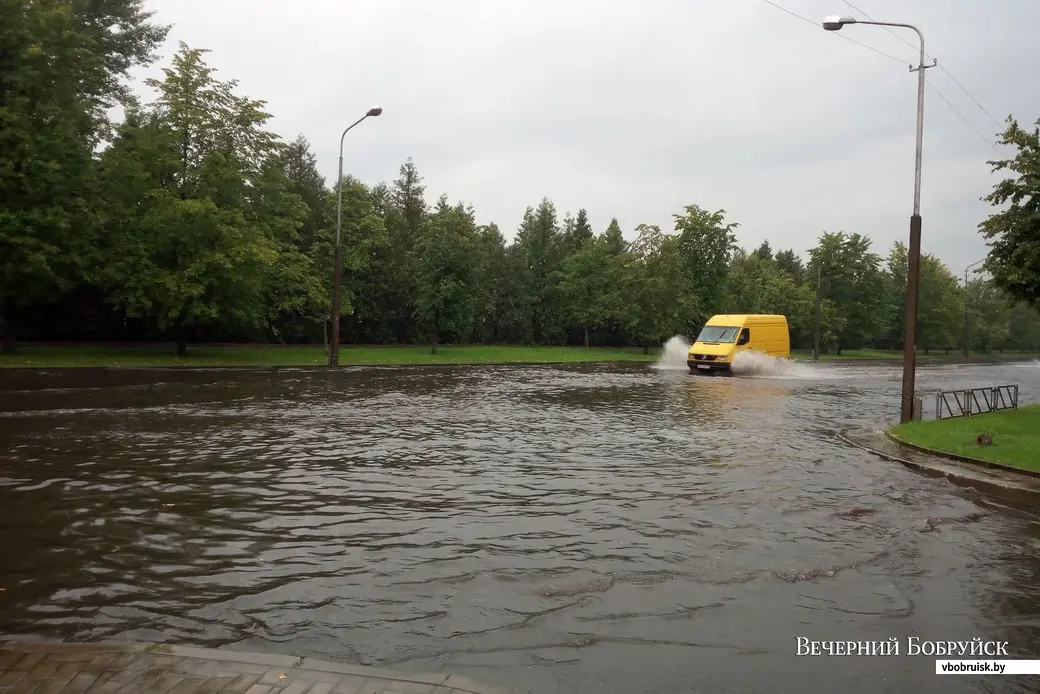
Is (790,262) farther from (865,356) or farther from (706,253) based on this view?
(706,253)

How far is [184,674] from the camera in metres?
3.93

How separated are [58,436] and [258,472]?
16.8ft

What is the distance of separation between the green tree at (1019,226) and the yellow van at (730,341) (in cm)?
1629

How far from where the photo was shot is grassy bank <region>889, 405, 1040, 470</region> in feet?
40.2

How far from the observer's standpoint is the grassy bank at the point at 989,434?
12.2 metres

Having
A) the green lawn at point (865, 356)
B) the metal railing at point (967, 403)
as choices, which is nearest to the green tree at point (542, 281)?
the green lawn at point (865, 356)

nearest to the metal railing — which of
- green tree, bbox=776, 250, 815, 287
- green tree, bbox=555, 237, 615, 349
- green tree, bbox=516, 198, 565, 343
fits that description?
green tree, bbox=555, 237, 615, 349

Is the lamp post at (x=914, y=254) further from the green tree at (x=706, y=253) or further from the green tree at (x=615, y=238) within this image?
the green tree at (x=615, y=238)

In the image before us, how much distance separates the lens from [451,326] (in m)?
48.2

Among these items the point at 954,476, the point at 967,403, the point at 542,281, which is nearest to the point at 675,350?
the point at 542,281

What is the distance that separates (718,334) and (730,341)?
1.04 meters

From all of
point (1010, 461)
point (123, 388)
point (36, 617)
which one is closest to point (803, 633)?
point (36, 617)

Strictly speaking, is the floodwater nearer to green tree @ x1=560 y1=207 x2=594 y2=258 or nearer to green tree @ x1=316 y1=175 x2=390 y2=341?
green tree @ x1=316 y1=175 x2=390 y2=341

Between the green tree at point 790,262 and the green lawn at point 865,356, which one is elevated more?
the green tree at point 790,262
